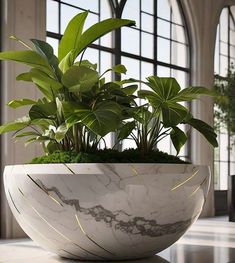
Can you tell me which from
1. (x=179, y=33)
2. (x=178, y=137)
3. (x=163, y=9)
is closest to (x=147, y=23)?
(x=163, y=9)

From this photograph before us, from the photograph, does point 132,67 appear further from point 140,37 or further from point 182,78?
point 182,78

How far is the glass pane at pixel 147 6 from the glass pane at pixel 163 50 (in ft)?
1.72

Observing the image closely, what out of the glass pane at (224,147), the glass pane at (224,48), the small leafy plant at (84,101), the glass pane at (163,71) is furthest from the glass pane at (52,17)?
the glass pane at (224,147)

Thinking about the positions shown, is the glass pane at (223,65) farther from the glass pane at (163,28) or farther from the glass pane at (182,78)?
the glass pane at (163,28)

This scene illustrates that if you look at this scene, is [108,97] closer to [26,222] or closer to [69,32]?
[69,32]

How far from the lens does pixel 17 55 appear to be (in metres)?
3.43

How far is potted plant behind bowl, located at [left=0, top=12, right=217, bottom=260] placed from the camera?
330 cm

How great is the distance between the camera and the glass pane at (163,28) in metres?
9.69

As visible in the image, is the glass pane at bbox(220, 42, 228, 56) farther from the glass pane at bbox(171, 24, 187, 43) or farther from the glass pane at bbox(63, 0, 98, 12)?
the glass pane at bbox(63, 0, 98, 12)

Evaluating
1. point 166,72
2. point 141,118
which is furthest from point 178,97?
point 166,72

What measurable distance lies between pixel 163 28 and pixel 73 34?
6387mm

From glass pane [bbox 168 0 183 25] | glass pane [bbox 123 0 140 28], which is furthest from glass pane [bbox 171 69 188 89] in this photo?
glass pane [bbox 123 0 140 28]

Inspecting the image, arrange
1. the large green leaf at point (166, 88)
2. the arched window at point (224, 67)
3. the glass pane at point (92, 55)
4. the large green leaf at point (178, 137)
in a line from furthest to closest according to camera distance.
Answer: the arched window at point (224, 67)
the glass pane at point (92, 55)
the large green leaf at point (178, 137)
the large green leaf at point (166, 88)

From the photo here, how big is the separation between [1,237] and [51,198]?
3.15 metres
